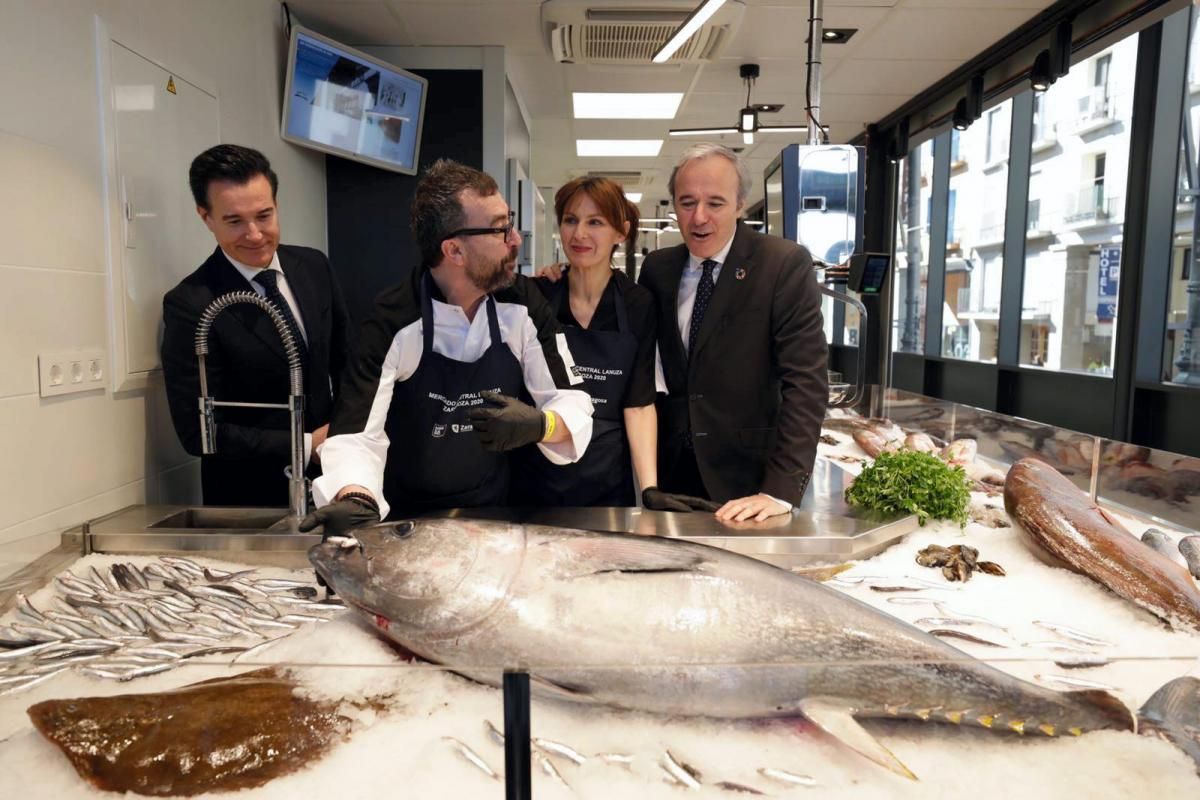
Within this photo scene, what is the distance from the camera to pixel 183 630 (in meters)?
1.29

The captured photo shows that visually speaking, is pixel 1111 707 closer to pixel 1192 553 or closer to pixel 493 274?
pixel 1192 553

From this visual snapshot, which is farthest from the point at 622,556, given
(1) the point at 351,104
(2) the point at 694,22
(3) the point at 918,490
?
(1) the point at 351,104

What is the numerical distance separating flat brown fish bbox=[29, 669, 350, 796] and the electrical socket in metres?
1.76

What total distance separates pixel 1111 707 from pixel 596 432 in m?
1.65

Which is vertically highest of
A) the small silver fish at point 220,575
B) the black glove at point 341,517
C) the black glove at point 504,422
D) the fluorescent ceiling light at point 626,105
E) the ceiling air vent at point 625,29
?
the fluorescent ceiling light at point 626,105

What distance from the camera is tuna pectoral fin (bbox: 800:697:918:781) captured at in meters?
0.85

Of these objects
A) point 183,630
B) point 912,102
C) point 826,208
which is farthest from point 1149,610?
point 912,102

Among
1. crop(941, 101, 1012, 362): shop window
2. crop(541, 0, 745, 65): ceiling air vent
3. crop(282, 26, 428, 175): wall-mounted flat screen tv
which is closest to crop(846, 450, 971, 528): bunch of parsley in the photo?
crop(541, 0, 745, 65): ceiling air vent

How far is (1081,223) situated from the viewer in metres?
6.30

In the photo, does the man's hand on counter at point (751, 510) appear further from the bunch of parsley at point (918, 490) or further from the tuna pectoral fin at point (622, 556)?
the tuna pectoral fin at point (622, 556)

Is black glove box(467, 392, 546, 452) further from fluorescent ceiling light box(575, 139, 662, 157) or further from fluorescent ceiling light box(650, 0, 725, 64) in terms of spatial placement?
fluorescent ceiling light box(575, 139, 662, 157)

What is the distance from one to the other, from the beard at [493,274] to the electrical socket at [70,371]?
1.26 meters

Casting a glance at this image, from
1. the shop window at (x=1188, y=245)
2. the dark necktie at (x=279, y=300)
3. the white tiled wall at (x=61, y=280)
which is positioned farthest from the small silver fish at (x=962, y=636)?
the shop window at (x=1188, y=245)

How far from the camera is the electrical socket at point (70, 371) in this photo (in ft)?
7.32
